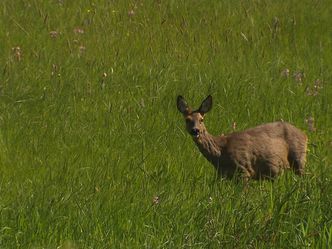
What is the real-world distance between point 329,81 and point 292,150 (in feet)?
5.64

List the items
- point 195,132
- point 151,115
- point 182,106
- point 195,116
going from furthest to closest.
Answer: point 151,115 → point 182,106 → point 195,116 → point 195,132

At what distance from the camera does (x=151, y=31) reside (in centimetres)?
1011

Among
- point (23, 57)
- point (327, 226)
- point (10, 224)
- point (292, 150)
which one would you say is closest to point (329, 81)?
point (292, 150)

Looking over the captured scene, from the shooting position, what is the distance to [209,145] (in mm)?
7449

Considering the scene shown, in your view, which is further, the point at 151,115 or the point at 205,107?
the point at 151,115

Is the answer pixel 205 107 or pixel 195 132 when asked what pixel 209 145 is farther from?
pixel 205 107

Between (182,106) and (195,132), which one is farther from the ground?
(182,106)

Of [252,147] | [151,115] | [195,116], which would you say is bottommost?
[252,147]

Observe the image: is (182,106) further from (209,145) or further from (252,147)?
(252,147)

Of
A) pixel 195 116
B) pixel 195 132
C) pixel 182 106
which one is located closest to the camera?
pixel 195 132

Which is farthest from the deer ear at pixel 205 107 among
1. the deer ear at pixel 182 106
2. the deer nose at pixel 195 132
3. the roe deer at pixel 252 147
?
the deer nose at pixel 195 132

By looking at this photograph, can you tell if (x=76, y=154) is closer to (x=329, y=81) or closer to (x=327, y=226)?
(x=327, y=226)

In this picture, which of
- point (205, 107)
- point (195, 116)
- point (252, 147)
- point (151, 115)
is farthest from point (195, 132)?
point (151, 115)

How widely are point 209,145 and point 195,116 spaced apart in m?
0.25
